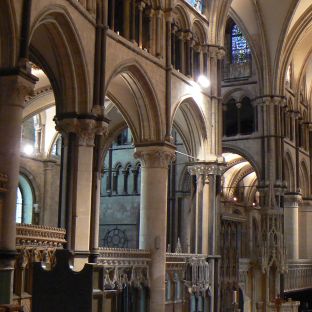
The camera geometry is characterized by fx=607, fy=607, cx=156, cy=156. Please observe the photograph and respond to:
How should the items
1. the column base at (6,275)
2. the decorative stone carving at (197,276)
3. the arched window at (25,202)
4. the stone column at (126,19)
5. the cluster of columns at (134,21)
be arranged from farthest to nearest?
1. the arched window at (25,202)
2. the decorative stone carving at (197,276)
3. the stone column at (126,19)
4. the cluster of columns at (134,21)
5. the column base at (6,275)

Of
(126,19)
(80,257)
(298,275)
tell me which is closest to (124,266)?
Result: (80,257)

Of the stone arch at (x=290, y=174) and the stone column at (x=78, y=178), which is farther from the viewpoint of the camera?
the stone arch at (x=290, y=174)

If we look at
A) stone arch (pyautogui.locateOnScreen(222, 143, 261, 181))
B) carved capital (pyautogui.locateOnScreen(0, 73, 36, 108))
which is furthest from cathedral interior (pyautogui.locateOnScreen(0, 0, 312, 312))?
stone arch (pyautogui.locateOnScreen(222, 143, 261, 181))

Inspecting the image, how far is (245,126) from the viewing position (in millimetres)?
29844

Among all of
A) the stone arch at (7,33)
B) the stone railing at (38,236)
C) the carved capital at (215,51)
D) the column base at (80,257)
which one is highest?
the carved capital at (215,51)

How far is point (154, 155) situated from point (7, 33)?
7901mm

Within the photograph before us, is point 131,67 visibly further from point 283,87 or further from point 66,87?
point 283,87

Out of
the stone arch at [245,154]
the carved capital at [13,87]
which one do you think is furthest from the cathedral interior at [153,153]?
the stone arch at [245,154]

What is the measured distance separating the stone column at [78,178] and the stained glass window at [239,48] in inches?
666

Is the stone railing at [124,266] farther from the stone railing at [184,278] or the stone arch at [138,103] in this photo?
the stone arch at [138,103]

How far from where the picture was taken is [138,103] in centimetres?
1838

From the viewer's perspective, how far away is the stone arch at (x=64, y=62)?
14.2 meters

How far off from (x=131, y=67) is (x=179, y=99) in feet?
9.85

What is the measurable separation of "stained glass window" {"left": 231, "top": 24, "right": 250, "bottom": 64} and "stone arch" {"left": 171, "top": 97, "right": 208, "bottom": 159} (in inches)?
370
